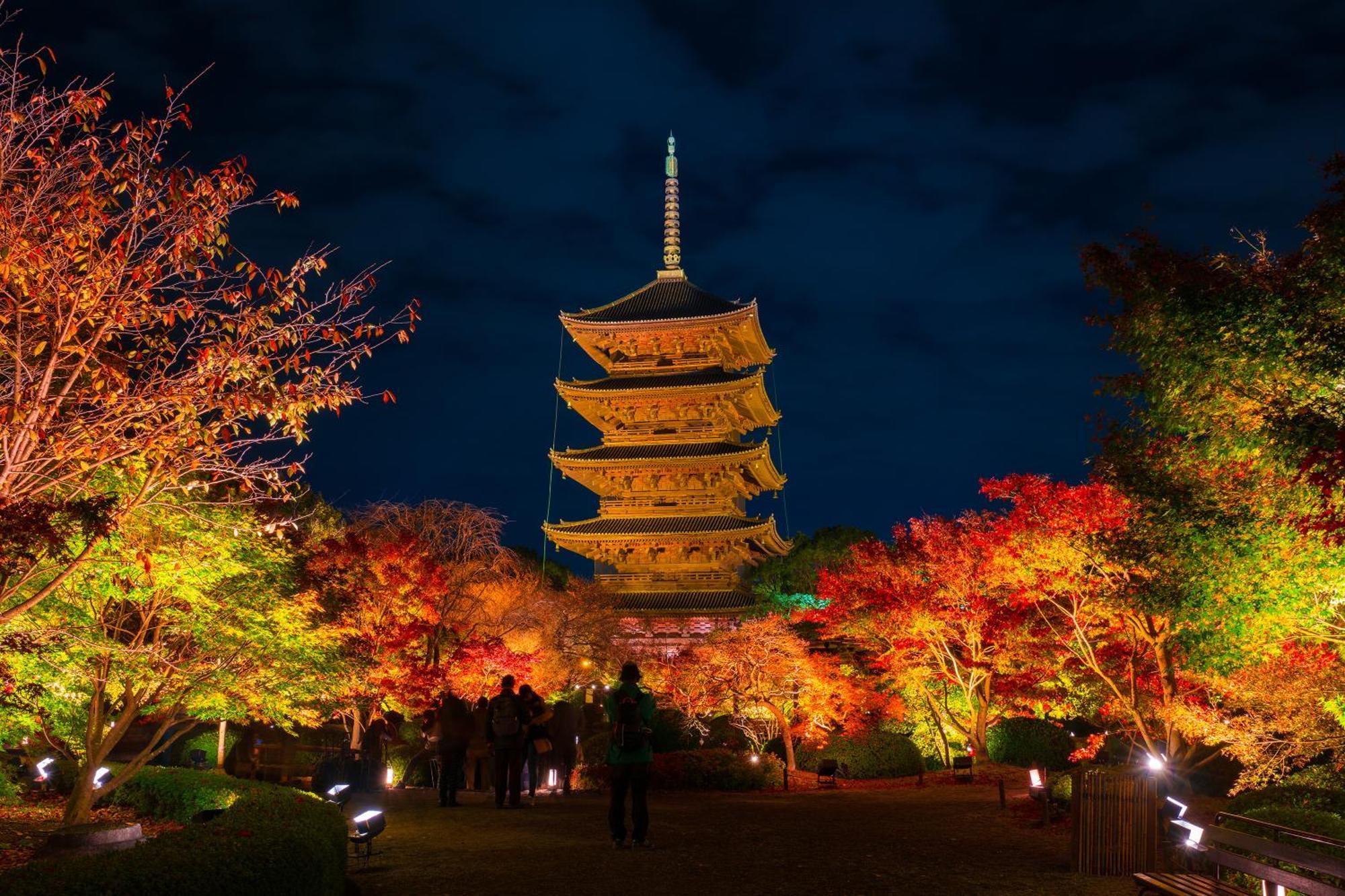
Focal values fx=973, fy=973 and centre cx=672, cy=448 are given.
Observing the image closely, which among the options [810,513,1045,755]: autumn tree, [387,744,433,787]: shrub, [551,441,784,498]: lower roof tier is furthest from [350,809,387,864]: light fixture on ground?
[551,441,784,498]: lower roof tier

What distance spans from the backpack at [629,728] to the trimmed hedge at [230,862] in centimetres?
252

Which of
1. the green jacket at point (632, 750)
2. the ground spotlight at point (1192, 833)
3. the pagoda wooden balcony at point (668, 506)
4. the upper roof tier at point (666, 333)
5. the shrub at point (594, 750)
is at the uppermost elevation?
the upper roof tier at point (666, 333)

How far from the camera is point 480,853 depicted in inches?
376

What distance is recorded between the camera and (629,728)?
30.2ft

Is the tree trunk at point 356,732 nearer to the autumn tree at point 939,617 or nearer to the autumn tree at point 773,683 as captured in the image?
A: the autumn tree at point 773,683

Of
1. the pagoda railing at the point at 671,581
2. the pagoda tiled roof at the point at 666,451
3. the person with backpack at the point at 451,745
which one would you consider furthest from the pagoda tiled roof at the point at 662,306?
the person with backpack at the point at 451,745

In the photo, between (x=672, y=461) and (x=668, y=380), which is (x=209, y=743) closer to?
(x=672, y=461)

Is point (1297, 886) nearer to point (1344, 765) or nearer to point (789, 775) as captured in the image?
point (1344, 765)

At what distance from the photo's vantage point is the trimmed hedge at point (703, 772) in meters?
19.2

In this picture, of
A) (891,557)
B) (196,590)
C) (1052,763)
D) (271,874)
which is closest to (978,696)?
(1052,763)

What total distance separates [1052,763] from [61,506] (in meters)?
22.3

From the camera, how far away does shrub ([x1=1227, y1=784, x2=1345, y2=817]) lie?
30.1 feet

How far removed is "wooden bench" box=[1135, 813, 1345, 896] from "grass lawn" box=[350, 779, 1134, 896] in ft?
3.69

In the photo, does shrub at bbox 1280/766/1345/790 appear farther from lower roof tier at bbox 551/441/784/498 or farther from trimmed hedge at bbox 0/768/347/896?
lower roof tier at bbox 551/441/784/498
